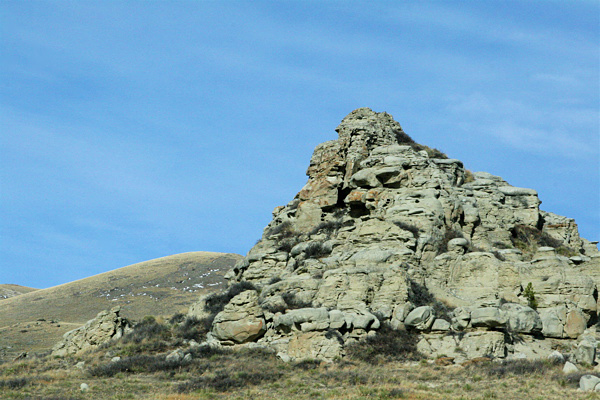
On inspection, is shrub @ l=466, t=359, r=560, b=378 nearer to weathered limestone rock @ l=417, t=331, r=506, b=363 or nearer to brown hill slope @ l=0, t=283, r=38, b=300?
weathered limestone rock @ l=417, t=331, r=506, b=363

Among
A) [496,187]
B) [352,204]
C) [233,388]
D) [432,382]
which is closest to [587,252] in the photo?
[496,187]

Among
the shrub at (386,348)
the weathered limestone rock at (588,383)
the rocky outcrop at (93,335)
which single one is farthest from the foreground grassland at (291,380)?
the rocky outcrop at (93,335)

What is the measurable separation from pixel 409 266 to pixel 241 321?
9.27m

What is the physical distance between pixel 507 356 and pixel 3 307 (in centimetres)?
8888

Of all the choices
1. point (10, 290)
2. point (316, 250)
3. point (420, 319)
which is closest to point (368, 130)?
point (316, 250)

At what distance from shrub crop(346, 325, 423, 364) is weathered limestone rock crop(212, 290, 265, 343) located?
5264 mm

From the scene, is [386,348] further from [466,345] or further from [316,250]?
[316,250]

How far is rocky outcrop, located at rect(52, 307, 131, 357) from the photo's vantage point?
3406 centimetres

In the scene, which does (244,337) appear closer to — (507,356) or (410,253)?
(410,253)

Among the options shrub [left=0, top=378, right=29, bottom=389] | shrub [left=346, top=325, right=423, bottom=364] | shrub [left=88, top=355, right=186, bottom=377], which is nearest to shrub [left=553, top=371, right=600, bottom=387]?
shrub [left=346, top=325, right=423, bottom=364]

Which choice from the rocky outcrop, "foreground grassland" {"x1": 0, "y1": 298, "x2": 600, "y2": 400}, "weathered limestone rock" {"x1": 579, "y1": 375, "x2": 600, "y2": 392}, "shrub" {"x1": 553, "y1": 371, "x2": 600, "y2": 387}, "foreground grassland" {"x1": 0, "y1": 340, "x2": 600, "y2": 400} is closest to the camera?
"weathered limestone rock" {"x1": 579, "y1": 375, "x2": 600, "y2": 392}

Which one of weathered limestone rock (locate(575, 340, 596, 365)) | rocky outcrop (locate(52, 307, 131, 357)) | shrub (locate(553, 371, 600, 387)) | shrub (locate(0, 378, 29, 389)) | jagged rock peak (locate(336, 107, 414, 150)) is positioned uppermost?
jagged rock peak (locate(336, 107, 414, 150))

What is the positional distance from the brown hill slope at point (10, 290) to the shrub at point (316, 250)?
95326mm

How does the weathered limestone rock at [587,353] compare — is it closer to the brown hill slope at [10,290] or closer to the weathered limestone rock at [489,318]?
the weathered limestone rock at [489,318]
